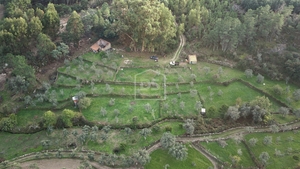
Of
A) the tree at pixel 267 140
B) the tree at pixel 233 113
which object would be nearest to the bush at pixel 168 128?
the tree at pixel 233 113

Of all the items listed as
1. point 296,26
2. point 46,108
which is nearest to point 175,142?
point 46,108

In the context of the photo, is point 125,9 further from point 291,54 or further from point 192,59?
point 291,54

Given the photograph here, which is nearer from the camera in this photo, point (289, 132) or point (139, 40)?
point (289, 132)

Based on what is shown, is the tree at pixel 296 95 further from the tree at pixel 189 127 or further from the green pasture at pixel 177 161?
the green pasture at pixel 177 161

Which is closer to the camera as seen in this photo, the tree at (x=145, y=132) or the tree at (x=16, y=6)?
the tree at (x=145, y=132)

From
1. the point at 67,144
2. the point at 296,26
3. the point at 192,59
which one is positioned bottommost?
the point at 67,144

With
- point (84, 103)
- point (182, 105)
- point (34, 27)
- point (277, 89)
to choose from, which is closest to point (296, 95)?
point (277, 89)

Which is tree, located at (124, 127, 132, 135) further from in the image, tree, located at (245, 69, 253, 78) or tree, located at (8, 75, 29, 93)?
tree, located at (245, 69, 253, 78)
